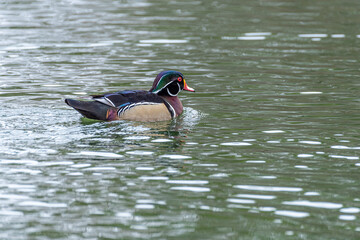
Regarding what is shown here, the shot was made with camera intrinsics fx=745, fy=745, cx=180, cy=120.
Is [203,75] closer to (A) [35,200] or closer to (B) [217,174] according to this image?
(B) [217,174]

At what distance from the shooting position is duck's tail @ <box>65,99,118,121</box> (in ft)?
38.9

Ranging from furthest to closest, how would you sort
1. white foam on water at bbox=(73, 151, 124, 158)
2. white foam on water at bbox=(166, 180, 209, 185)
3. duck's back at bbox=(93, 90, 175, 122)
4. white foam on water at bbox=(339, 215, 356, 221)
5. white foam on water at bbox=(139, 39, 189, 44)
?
white foam on water at bbox=(139, 39, 189, 44) < duck's back at bbox=(93, 90, 175, 122) < white foam on water at bbox=(73, 151, 124, 158) < white foam on water at bbox=(166, 180, 209, 185) < white foam on water at bbox=(339, 215, 356, 221)

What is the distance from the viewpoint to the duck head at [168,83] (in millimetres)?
12844

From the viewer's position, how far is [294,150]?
10.1 metres

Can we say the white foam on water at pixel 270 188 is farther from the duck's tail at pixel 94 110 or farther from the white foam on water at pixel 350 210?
the duck's tail at pixel 94 110

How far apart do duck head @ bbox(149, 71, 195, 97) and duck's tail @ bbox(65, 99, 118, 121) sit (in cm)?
114

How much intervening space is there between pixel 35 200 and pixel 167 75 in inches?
212

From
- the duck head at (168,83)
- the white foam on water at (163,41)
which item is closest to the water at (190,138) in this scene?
the white foam on water at (163,41)

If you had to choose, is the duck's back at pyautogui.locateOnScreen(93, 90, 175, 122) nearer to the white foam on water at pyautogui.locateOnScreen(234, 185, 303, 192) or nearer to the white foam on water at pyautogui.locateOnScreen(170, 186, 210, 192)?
the white foam on water at pyautogui.locateOnScreen(170, 186, 210, 192)

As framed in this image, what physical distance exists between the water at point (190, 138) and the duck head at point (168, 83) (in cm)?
61

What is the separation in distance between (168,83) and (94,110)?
5.23ft

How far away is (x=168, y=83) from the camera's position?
1288cm

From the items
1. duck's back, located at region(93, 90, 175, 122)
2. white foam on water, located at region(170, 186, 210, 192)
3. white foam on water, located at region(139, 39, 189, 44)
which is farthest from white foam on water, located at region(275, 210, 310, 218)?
white foam on water, located at region(139, 39, 189, 44)

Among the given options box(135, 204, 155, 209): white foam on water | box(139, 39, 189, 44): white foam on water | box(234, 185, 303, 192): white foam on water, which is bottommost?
box(234, 185, 303, 192): white foam on water
